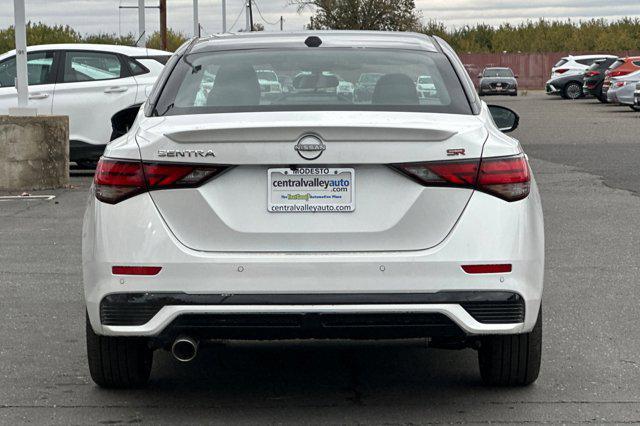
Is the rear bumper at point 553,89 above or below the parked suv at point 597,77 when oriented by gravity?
below

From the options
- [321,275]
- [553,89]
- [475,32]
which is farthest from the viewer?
[475,32]

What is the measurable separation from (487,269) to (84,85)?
555 inches

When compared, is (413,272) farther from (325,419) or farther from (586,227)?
(586,227)

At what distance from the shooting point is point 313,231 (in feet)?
17.6

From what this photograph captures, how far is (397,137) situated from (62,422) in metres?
1.75

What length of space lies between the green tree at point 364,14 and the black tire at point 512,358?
84773mm

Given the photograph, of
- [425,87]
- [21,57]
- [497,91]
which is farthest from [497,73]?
[425,87]

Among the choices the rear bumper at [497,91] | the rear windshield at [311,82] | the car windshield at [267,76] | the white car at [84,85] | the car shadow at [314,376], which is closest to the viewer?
the rear windshield at [311,82]

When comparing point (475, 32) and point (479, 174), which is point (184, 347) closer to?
point (479, 174)

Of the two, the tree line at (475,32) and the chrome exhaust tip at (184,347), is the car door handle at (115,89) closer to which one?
the chrome exhaust tip at (184,347)

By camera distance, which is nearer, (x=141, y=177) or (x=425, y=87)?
(x=141, y=177)

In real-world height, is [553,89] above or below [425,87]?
below

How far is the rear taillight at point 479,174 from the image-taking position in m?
5.38

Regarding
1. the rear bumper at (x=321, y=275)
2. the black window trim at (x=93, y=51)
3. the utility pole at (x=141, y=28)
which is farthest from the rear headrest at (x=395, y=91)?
the utility pole at (x=141, y=28)
